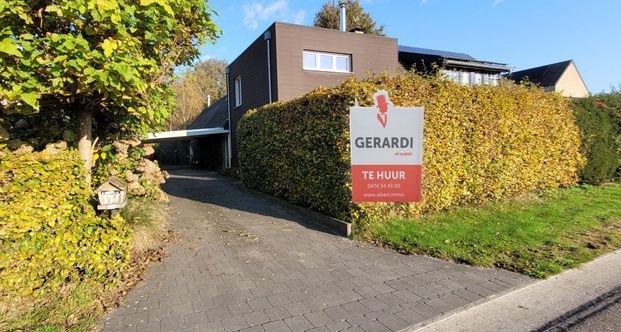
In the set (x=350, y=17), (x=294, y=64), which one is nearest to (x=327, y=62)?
(x=294, y=64)

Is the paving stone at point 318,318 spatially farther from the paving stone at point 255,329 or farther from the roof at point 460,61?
the roof at point 460,61

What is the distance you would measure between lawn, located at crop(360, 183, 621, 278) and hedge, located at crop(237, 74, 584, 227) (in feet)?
1.47

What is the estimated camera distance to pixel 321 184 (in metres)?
7.00

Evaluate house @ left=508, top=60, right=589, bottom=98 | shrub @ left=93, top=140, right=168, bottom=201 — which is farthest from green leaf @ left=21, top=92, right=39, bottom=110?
house @ left=508, top=60, right=589, bottom=98

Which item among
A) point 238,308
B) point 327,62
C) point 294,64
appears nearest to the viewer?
point 238,308

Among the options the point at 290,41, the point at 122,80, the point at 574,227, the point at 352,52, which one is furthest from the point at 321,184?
the point at 352,52

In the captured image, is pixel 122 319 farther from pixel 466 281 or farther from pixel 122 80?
pixel 466 281

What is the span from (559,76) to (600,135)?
25113 millimetres

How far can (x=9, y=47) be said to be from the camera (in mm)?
3061

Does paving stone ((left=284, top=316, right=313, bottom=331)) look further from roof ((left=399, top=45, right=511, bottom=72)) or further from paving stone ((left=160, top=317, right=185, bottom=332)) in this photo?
roof ((left=399, top=45, right=511, bottom=72))

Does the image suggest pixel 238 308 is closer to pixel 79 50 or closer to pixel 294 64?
pixel 79 50

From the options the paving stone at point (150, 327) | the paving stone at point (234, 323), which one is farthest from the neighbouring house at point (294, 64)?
the paving stone at point (150, 327)

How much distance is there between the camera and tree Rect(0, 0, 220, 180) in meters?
3.24

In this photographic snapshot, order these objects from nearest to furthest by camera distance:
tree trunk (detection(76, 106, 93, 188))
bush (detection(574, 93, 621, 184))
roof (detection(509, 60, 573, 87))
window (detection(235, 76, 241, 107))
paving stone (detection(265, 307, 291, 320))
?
paving stone (detection(265, 307, 291, 320)), tree trunk (detection(76, 106, 93, 188)), bush (detection(574, 93, 621, 184)), window (detection(235, 76, 241, 107)), roof (detection(509, 60, 573, 87))
